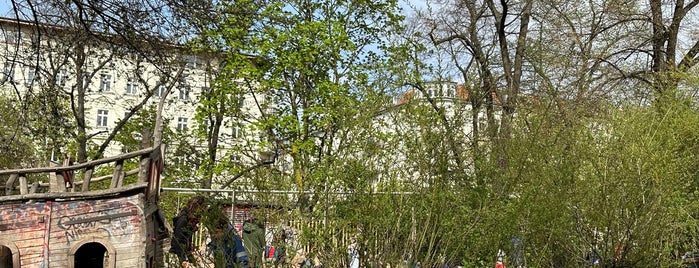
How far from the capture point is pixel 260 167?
6.75 metres

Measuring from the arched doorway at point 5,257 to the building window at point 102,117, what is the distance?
3679 cm

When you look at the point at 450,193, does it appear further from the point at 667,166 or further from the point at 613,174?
the point at 667,166

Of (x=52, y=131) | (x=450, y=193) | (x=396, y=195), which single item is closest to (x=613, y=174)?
(x=450, y=193)

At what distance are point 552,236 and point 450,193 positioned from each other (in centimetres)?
183

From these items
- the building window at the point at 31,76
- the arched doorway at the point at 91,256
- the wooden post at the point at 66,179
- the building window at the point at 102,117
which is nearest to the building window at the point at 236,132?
the wooden post at the point at 66,179

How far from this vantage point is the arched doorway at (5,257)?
8.52 metres

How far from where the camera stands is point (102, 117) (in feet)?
147

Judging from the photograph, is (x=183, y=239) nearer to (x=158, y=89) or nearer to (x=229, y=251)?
(x=229, y=251)

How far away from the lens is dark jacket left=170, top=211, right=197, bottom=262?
22.7 feet

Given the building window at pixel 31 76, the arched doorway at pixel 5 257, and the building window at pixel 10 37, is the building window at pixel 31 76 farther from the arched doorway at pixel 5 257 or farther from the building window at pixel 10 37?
the arched doorway at pixel 5 257

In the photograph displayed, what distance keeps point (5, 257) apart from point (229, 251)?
142 inches

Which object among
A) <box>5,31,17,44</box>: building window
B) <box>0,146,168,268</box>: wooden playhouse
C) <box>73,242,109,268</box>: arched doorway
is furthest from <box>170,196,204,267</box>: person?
<box>73,242,109,268</box>: arched doorway

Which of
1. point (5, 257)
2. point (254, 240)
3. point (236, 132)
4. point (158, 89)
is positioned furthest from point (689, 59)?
point (158, 89)

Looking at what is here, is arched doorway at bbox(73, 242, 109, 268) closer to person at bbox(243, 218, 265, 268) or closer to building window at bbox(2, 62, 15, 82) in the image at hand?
building window at bbox(2, 62, 15, 82)
